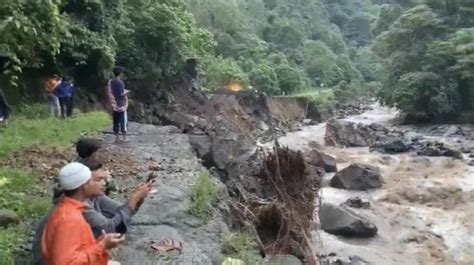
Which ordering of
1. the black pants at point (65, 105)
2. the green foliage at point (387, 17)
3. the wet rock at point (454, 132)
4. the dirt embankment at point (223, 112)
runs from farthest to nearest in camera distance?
the green foliage at point (387, 17) < the wet rock at point (454, 132) < the dirt embankment at point (223, 112) < the black pants at point (65, 105)

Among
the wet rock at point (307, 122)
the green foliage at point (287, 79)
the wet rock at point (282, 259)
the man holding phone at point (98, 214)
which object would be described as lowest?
the wet rock at point (307, 122)

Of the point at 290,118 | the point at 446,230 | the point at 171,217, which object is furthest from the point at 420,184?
the point at 290,118

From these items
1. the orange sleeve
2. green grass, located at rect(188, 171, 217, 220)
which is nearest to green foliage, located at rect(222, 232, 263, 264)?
green grass, located at rect(188, 171, 217, 220)

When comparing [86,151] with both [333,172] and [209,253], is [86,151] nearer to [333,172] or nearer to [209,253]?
[209,253]

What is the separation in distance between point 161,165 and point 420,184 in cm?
1209

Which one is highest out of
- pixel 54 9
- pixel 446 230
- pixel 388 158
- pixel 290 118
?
pixel 54 9

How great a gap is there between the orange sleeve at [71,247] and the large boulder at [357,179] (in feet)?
57.3

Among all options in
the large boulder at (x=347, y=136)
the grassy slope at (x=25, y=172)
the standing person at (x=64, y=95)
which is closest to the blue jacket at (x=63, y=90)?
the standing person at (x=64, y=95)

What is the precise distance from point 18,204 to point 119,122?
6.63 m

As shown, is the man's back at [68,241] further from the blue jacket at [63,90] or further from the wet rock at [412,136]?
the wet rock at [412,136]

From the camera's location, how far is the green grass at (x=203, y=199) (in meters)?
8.99

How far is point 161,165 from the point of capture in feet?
39.8

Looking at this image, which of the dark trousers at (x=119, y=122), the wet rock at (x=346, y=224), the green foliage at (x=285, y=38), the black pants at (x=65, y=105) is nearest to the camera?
the dark trousers at (x=119, y=122)

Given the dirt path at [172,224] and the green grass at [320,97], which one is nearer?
the dirt path at [172,224]
